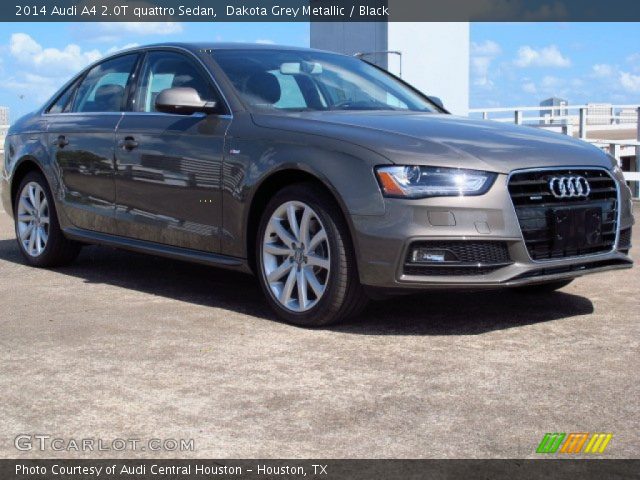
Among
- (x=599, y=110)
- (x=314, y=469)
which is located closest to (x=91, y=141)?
(x=314, y=469)

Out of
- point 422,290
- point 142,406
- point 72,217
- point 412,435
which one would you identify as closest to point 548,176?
point 422,290

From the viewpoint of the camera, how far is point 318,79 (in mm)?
6637

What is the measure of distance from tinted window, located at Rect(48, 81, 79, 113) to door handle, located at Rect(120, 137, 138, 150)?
3.94ft

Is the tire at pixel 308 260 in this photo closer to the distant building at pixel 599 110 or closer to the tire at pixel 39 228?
the tire at pixel 39 228

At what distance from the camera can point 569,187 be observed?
5523 millimetres

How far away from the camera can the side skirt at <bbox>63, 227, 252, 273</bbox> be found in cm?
613

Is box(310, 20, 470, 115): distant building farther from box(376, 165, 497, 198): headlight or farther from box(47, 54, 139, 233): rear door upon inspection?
box(376, 165, 497, 198): headlight

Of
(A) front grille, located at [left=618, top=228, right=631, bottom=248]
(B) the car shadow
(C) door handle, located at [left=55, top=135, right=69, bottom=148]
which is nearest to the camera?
(B) the car shadow

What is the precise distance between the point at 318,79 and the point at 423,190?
1.69m

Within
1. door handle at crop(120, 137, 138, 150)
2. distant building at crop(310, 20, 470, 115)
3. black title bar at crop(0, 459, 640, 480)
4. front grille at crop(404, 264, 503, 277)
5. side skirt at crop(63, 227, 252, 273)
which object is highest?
distant building at crop(310, 20, 470, 115)

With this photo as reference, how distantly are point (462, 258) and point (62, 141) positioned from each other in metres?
3.50

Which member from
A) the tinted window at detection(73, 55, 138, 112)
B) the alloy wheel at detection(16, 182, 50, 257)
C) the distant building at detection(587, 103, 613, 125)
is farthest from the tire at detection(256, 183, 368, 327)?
the distant building at detection(587, 103, 613, 125)

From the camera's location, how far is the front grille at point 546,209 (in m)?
5.33

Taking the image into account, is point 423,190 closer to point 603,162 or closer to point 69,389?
point 603,162
